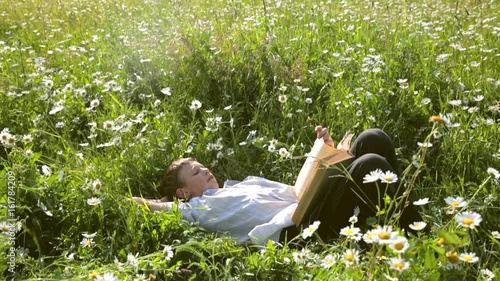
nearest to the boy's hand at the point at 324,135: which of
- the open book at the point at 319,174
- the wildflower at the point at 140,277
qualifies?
the open book at the point at 319,174

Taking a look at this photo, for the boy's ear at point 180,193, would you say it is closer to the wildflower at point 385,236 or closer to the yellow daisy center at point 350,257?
the yellow daisy center at point 350,257

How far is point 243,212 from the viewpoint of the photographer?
10.7 feet

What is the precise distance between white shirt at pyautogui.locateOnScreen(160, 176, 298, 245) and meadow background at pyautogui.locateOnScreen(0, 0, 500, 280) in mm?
103

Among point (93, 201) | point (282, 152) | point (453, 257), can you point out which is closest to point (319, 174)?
point (282, 152)

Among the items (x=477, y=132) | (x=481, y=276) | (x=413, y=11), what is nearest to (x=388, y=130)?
(x=477, y=132)

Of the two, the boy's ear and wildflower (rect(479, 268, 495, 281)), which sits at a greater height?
wildflower (rect(479, 268, 495, 281))

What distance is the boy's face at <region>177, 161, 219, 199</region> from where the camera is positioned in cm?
346

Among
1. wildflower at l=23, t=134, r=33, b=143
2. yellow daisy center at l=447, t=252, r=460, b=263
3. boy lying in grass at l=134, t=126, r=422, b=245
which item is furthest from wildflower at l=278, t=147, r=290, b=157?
yellow daisy center at l=447, t=252, r=460, b=263

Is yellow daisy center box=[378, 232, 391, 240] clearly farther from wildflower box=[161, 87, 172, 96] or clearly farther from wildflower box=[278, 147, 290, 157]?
wildflower box=[161, 87, 172, 96]

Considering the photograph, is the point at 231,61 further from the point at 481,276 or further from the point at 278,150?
the point at 481,276

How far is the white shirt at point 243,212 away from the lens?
3.13 meters

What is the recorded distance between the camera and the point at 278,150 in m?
4.02

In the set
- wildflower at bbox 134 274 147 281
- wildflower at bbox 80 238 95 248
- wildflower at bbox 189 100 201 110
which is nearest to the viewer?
wildflower at bbox 134 274 147 281

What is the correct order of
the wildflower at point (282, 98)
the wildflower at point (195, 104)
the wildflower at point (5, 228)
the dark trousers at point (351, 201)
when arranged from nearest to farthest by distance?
the wildflower at point (5, 228) → the dark trousers at point (351, 201) → the wildflower at point (195, 104) → the wildflower at point (282, 98)
